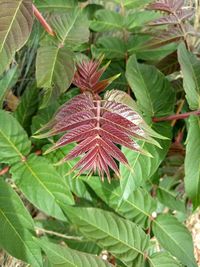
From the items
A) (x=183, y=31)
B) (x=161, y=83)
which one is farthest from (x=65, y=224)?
(x=183, y=31)

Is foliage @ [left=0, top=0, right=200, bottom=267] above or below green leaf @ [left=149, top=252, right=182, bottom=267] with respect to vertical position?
above

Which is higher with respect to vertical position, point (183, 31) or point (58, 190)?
point (183, 31)

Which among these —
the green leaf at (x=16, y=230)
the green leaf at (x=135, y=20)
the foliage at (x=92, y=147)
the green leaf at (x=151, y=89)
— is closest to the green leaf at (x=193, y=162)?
the foliage at (x=92, y=147)

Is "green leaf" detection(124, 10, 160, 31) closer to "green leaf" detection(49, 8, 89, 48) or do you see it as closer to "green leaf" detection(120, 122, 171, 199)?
"green leaf" detection(49, 8, 89, 48)

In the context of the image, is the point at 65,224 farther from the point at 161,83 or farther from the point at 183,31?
the point at 183,31

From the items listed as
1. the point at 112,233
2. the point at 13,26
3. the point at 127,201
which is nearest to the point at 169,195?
the point at 127,201

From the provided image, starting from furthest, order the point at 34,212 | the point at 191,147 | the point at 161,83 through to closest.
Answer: the point at 34,212 → the point at 161,83 → the point at 191,147

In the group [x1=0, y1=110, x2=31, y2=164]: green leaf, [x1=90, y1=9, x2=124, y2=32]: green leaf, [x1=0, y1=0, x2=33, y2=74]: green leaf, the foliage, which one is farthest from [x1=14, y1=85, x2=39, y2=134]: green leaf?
[x1=0, y1=0, x2=33, y2=74]: green leaf
